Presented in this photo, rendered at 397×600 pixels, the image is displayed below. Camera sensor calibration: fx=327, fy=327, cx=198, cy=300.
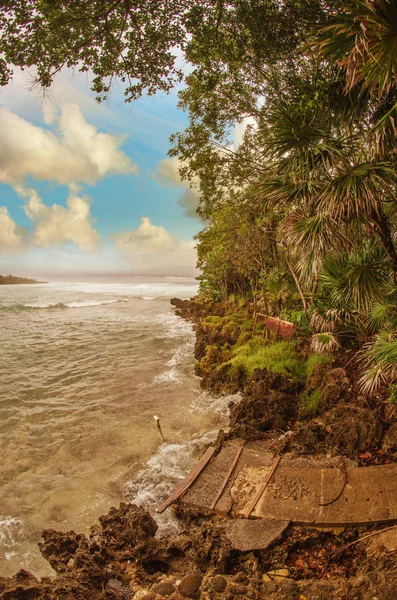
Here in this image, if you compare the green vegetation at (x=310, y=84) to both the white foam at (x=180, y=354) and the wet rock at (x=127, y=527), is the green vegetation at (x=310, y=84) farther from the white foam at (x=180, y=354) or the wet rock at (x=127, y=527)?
the white foam at (x=180, y=354)

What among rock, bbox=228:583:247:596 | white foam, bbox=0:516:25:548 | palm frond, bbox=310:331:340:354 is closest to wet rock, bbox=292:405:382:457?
palm frond, bbox=310:331:340:354

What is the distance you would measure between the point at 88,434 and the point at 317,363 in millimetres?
5868

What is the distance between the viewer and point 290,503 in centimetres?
445

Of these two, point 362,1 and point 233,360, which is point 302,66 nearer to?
point 362,1

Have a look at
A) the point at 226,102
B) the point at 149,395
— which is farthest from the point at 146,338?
the point at 226,102

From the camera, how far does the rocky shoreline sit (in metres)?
2.96

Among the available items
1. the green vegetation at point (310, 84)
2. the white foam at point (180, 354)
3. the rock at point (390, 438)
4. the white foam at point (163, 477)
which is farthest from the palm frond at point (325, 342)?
the white foam at point (180, 354)

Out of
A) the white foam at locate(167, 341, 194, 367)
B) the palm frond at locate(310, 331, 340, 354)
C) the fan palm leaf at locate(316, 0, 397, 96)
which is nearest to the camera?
the fan palm leaf at locate(316, 0, 397, 96)

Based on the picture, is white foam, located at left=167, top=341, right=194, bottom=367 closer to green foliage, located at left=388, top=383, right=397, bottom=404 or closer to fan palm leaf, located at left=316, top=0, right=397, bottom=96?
green foliage, located at left=388, top=383, right=397, bottom=404

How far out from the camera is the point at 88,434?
25.6ft

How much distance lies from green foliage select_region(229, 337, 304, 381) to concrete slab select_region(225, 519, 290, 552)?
451 cm

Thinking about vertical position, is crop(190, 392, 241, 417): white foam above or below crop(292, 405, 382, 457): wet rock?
below

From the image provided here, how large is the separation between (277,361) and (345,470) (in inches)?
175

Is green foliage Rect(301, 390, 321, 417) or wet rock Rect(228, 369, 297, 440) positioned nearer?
wet rock Rect(228, 369, 297, 440)
